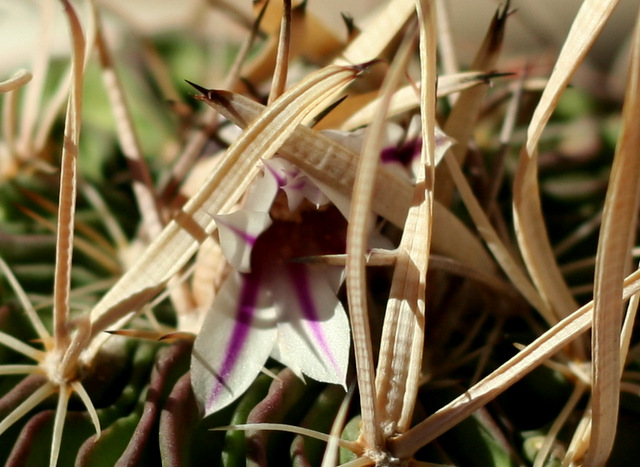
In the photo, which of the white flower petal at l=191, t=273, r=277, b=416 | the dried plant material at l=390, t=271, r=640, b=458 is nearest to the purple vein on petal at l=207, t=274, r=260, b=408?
the white flower petal at l=191, t=273, r=277, b=416

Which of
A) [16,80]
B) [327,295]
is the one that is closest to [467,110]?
[327,295]

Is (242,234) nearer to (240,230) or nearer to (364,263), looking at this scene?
(240,230)

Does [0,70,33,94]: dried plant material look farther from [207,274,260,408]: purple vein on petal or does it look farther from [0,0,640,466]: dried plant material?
[207,274,260,408]: purple vein on petal

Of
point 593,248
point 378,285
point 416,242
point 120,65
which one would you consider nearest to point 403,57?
point 416,242

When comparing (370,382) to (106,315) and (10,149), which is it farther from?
(10,149)

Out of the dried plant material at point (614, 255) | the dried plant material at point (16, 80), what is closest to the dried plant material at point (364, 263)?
the dried plant material at point (614, 255)

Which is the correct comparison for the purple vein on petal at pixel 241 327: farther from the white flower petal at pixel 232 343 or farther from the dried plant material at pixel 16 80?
the dried plant material at pixel 16 80
